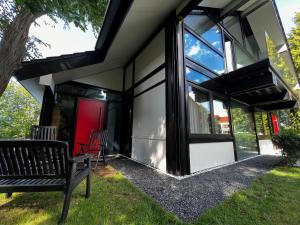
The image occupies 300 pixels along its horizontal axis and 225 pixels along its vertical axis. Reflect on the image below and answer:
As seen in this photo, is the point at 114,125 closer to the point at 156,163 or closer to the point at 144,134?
the point at 144,134

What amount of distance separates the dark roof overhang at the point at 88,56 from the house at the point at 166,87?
22 millimetres

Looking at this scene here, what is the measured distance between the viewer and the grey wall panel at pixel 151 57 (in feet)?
13.0

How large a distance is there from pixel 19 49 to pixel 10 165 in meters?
2.48

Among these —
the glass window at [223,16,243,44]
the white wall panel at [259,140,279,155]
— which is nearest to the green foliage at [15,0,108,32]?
the glass window at [223,16,243,44]

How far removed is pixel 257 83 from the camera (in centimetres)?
427

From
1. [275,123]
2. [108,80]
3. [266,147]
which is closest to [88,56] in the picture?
[108,80]

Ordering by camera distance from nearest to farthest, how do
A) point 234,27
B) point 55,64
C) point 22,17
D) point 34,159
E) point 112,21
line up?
point 34,159, point 22,17, point 112,21, point 55,64, point 234,27

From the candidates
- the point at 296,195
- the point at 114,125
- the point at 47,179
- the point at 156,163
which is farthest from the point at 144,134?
the point at 296,195

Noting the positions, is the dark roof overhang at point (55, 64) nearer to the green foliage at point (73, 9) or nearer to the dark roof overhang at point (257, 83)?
the green foliage at point (73, 9)

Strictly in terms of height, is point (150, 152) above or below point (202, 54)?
below

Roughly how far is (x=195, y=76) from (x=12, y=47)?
4058mm

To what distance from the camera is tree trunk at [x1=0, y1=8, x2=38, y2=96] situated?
2.58 metres

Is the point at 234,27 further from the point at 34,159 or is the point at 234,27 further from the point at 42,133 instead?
the point at 34,159

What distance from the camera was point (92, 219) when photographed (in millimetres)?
1513
